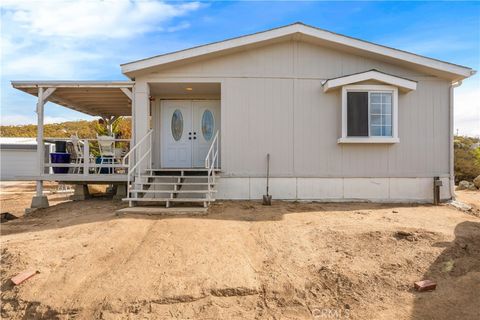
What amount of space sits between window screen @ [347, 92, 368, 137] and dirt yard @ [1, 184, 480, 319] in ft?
8.46

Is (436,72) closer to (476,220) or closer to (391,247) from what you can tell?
(476,220)

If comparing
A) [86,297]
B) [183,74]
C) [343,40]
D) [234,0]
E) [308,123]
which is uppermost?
[234,0]

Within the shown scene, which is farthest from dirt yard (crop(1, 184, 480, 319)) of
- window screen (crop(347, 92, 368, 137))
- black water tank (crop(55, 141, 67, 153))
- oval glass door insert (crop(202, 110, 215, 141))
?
oval glass door insert (crop(202, 110, 215, 141))

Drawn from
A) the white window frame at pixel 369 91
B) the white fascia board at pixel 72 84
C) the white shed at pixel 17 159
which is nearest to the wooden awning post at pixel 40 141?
the white fascia board at pixel 72 84

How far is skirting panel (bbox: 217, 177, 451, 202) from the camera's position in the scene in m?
8.09

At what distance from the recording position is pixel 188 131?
32.0 feet

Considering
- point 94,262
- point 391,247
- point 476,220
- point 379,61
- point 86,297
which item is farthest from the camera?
point 379,61

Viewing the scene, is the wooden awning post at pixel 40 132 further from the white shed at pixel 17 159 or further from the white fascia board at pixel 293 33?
the white shed at pixel 17 159

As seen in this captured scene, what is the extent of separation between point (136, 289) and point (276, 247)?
2092 millimetres

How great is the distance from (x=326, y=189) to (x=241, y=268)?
15.1ft

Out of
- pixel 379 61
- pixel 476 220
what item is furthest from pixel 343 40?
pixel 476 220

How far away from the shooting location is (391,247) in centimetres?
464

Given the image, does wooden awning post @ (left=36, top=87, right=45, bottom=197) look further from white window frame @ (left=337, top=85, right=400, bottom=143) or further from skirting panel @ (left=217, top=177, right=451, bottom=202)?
white window frame @ (left=337, top=85, right=400, bottom=143)

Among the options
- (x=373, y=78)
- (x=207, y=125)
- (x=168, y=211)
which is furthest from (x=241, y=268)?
A: (x=207, y=125)
